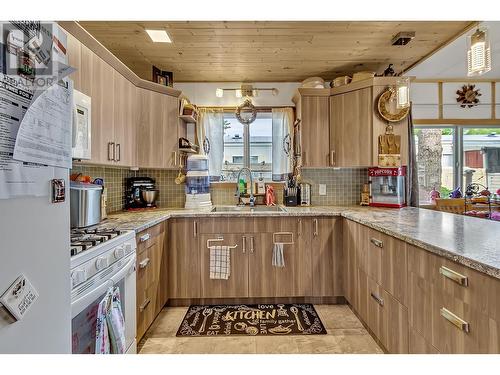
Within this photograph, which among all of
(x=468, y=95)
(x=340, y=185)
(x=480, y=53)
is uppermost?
(x=468, y=95)

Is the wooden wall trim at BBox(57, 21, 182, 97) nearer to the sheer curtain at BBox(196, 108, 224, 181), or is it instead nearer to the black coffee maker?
the sheer curtain at BBox(196, 108, 224, 181)

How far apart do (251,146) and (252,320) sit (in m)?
2.00

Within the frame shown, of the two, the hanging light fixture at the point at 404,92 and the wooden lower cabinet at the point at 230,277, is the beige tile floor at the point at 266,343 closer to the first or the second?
the wooden lower cabinet at the point at 230,277

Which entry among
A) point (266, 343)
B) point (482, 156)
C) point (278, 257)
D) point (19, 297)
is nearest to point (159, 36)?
point (278, 257)

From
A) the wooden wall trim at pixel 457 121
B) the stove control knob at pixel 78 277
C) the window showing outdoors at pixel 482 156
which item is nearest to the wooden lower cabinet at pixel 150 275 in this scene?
the stove control knob at pixel 78 277

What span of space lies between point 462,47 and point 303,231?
2.42 m

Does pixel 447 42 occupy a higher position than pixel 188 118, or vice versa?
pixel 447 42

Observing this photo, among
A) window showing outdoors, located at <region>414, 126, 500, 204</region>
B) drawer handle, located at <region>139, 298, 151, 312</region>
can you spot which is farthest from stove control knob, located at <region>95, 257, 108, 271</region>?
window showing outdoors, located at <region>414, 126, 500, 204</region>

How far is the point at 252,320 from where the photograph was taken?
2529mm

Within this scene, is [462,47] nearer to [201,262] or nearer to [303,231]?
[303,231]

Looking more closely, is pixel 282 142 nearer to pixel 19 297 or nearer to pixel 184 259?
pixel 184 259

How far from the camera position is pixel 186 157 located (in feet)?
11.2

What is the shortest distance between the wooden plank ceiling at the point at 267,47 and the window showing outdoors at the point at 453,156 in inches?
53.5

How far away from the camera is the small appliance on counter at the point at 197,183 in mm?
3229
